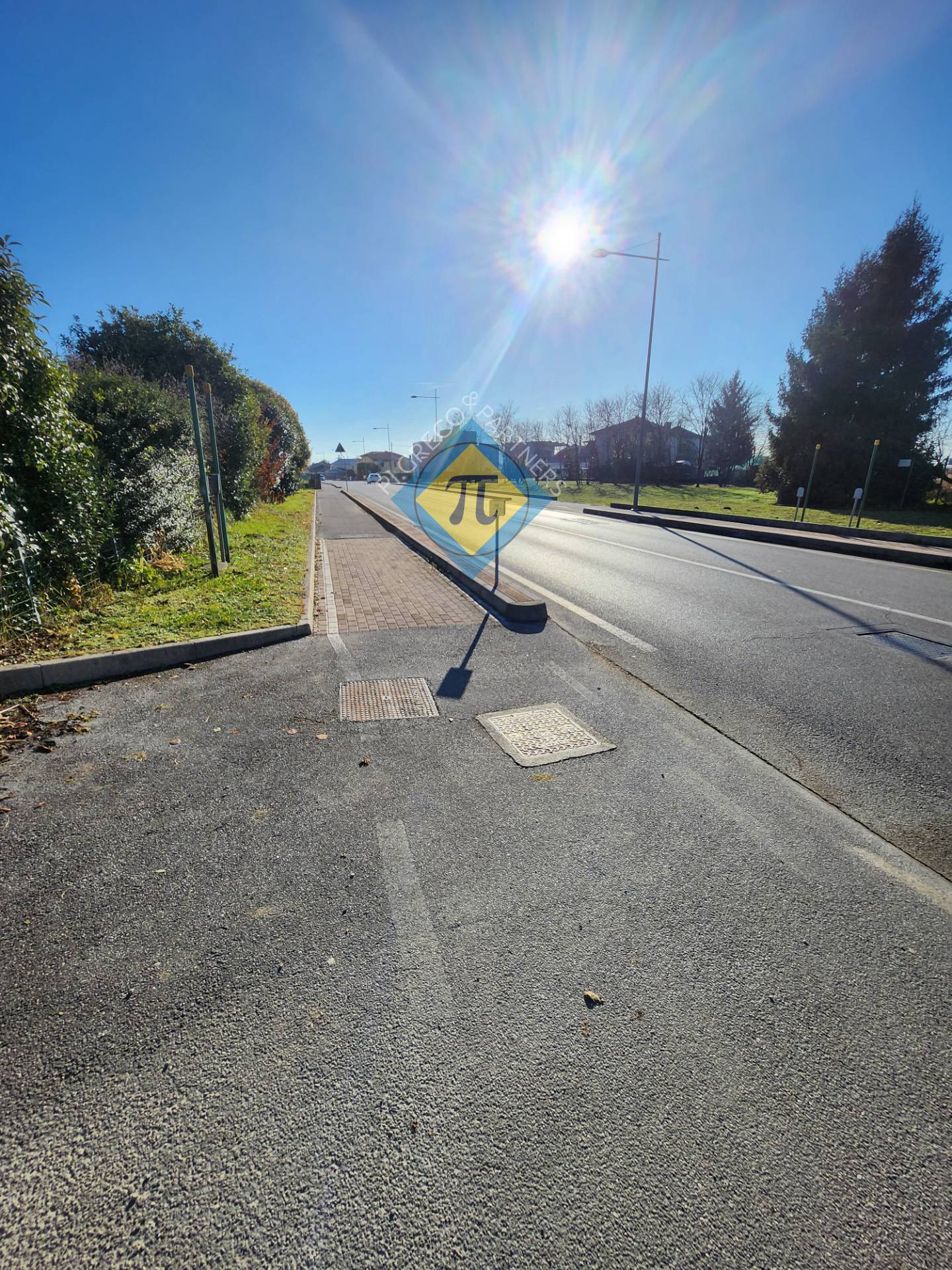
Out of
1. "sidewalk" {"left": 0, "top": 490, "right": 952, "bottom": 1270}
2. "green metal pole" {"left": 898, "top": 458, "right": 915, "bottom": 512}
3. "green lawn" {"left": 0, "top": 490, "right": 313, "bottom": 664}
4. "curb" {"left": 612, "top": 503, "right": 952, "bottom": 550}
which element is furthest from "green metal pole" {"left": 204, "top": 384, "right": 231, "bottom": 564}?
"green metal pole" {"left": 898, "top": 458, "right": 915, "bottom": 512}

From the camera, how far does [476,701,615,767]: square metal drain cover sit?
397cm

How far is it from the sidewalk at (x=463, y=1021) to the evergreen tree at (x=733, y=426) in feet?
232

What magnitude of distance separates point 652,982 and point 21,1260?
203cm

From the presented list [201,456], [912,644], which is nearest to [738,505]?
[912,644]

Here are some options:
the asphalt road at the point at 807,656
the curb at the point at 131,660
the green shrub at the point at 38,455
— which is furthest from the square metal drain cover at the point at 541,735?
the green shrub at the point at 38,455

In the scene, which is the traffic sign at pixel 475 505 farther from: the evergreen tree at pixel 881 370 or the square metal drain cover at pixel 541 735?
the evergreen tree at pixel 881 370

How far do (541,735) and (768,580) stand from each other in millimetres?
7929

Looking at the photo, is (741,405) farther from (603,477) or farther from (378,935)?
(378,935)

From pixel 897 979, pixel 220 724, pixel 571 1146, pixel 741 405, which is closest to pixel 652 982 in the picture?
pixel 571 1146

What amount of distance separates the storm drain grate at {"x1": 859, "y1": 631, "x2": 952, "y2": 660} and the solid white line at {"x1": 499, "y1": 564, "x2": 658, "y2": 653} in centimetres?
277

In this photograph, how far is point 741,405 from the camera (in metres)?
65.4

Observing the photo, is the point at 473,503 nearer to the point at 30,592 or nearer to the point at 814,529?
the point at 814,529

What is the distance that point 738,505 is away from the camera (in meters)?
30.9

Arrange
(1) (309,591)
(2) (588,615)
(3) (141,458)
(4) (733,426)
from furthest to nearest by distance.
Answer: (4) (733,426) → (3) (141,458) → (1) (309,591) → (2) (588,615)
